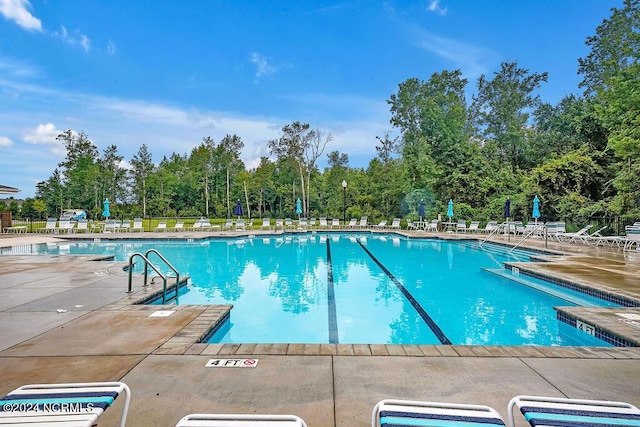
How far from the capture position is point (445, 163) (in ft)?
74.9

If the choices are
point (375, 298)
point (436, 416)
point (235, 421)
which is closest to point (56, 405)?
point (235, 421)

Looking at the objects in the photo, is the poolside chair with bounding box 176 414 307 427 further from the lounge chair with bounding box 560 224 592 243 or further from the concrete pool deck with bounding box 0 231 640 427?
the lounge chair with bounding box 560 224 592 243

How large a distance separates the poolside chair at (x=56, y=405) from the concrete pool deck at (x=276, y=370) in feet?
2.16

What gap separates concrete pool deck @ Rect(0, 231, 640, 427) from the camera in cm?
230

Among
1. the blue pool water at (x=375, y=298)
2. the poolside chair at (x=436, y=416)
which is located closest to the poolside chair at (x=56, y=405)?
the poolside chair at (x=436, y=416)

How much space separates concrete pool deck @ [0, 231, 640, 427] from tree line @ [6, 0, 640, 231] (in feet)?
37.0

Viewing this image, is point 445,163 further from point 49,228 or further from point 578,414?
point 578,414

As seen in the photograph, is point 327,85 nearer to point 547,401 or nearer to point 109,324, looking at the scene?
point 109,324

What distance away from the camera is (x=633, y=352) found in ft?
10.4

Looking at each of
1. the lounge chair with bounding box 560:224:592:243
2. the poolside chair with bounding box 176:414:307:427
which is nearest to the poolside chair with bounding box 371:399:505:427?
the poolside chair with bounding box 176:414:307:427

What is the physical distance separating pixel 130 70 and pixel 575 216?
23.5 metres

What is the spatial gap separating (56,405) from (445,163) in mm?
23296

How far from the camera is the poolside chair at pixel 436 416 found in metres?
1.37

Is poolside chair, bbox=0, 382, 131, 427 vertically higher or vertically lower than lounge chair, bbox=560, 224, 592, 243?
higher
